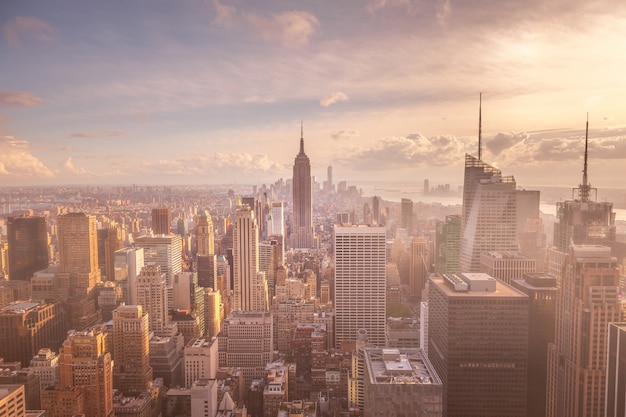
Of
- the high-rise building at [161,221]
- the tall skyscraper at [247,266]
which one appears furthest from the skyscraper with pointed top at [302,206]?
the high-rise building at [161,221]

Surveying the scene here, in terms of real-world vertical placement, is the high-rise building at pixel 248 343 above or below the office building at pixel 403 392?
below

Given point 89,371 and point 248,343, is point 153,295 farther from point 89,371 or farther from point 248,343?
point 89,371

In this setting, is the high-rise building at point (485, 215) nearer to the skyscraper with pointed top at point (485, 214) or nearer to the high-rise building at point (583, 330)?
the skyscraper with pointed top at point (485, 214)

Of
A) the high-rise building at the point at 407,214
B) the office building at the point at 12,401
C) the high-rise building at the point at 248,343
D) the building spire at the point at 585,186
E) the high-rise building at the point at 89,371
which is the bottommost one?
the high-rise building at the point at 248,343

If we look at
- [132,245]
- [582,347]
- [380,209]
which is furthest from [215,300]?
[582,347]

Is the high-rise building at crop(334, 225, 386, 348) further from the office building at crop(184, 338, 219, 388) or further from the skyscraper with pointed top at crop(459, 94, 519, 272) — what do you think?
the office building at crop(184, 338, 219, 388)
